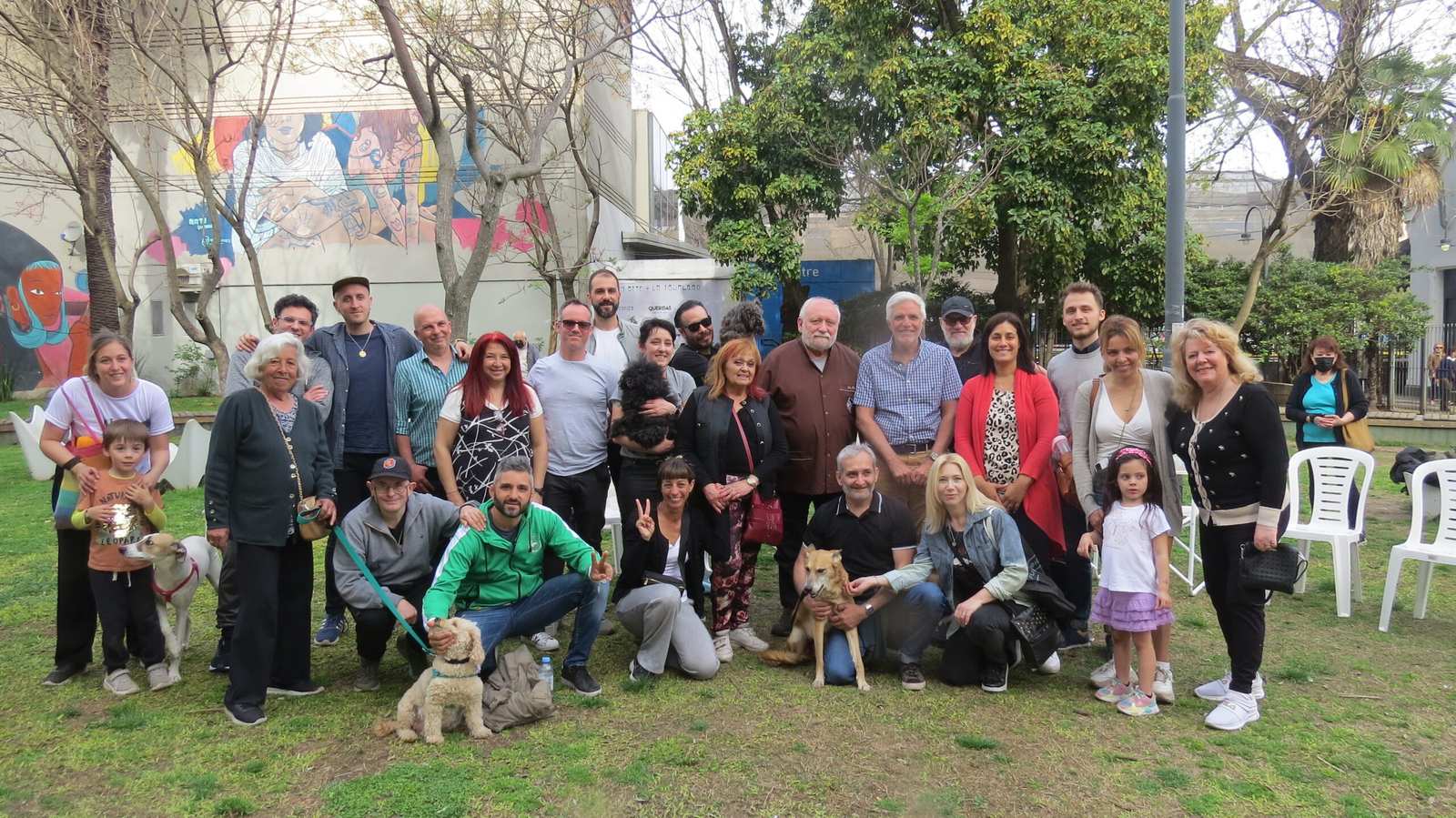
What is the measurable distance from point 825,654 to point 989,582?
0.89m

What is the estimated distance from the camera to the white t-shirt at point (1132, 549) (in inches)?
167

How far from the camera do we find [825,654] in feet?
15.6

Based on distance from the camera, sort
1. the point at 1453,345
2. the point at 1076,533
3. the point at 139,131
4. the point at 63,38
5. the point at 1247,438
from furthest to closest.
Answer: the point at 139,131 < the point at 1453,345 < the point at 63,38 < the point at 1076,533 < the point at 1247,438

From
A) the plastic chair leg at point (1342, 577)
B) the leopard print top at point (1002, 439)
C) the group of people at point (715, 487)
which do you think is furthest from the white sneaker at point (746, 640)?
the plastic chair leg at point (1342, 577)

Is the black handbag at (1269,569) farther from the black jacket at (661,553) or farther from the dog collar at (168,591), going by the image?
the dog collar at (168,591)

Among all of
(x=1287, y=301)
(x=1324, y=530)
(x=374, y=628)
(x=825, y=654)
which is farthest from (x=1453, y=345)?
(x=374, y=628)

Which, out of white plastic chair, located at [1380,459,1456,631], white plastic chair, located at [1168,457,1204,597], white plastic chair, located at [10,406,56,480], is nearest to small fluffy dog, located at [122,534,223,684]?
white plastic chair, located at [1168,457,1204,597]

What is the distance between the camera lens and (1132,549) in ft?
14.0

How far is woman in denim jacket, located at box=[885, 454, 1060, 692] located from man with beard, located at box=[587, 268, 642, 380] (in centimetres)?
194

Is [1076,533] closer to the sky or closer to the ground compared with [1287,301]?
closer to the ground

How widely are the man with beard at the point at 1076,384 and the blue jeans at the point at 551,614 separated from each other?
241 centimetres

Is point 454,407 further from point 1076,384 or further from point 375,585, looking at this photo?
point 1076,384

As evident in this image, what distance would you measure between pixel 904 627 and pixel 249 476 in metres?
3.13

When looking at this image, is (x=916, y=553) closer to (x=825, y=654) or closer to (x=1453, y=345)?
(x=825, y=654)
